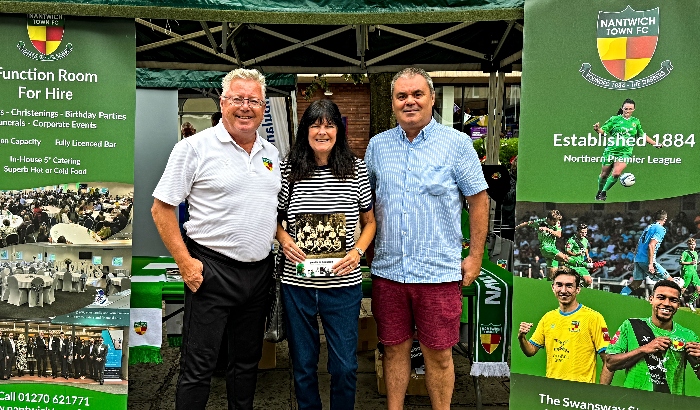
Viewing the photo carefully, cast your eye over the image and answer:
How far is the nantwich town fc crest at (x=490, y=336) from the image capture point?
11.2ft

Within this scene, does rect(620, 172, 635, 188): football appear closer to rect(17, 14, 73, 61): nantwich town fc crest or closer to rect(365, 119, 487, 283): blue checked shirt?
rect(365, 119, 487, 283): blue checked shirt

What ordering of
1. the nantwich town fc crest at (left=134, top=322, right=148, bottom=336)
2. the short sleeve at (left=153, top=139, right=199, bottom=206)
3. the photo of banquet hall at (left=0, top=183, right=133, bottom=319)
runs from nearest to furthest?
the short sleeve at (left=153, top=139, right=199, bottom=206), the photo of banquet hall at (left=0, top=183, right=133, bottom=319), the nantwich town fc crest at (left=134, top=322, right=148, bottom=336)

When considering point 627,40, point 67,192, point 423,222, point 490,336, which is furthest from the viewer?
point 490,336

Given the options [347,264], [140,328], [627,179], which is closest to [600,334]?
[627,179]

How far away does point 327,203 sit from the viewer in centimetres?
273

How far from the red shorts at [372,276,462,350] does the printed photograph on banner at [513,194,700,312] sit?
17.0 inches

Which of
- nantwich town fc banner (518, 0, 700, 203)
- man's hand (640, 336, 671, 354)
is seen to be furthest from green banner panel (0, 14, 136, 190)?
man's hand (640, 336, 671, 354)

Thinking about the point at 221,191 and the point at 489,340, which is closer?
the point at 221,191

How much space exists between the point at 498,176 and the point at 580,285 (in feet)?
7.21

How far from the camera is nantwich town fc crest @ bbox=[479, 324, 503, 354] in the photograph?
341 centimetres

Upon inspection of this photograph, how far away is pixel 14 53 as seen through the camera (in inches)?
113

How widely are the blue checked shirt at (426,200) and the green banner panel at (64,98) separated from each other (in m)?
1.42

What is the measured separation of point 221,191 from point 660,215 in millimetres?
2160

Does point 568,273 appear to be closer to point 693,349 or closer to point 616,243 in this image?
point 616,243
